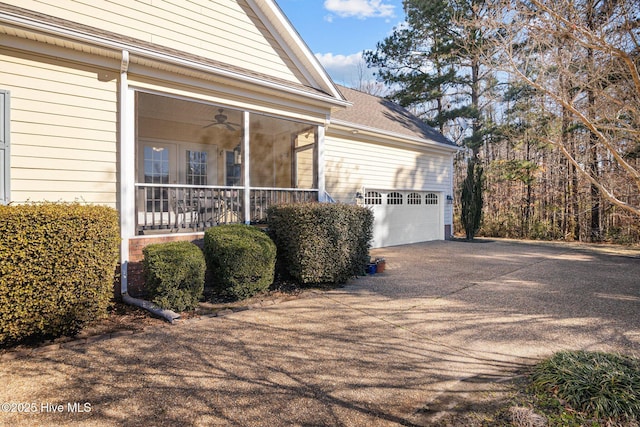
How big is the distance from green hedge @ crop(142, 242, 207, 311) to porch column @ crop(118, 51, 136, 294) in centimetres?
92

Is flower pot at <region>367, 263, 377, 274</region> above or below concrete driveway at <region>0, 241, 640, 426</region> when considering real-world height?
above

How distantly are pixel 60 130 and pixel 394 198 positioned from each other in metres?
9.72

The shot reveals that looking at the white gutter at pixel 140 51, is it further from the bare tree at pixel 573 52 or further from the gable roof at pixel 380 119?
the bare tree at pixel 573 52

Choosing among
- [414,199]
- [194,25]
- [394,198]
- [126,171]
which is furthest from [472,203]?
[126,171]

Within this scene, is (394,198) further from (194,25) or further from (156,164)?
(194,25)

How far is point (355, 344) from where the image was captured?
12.4 ft

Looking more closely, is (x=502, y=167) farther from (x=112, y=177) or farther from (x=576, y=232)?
(x=112, y=177)

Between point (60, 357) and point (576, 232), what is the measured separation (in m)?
18.9

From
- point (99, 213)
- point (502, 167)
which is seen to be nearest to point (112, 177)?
point (99, 213)

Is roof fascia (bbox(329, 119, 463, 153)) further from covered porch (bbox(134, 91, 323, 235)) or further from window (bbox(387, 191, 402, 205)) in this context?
window (bbox(387, 191, 402, 205))

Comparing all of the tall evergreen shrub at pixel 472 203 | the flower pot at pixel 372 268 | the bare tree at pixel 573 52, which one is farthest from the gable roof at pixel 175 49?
the tall evergreen shrub at pixel 472 203

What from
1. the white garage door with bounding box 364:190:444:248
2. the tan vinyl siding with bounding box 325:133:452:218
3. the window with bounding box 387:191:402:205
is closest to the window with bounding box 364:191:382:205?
the white garage door with bounding box 364:190:444:248

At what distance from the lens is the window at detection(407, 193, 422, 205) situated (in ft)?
41.8

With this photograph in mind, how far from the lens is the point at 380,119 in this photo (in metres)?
12.2
